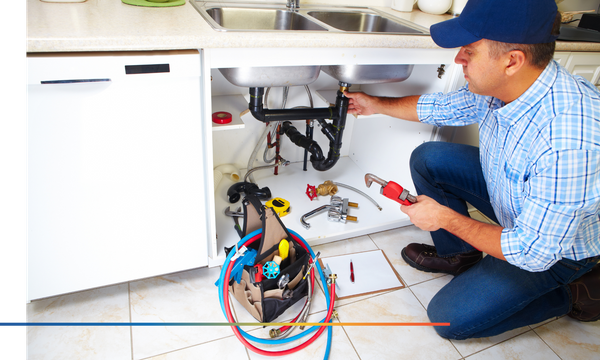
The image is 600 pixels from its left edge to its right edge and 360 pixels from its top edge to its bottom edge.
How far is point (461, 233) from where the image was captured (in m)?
1.06

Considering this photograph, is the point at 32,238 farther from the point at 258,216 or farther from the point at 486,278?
the point at 486,278

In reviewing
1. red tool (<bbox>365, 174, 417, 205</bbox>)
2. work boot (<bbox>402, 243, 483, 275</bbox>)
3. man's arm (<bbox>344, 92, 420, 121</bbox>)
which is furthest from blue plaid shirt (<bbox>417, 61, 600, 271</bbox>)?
work boot (<bbox>402, 243, 483, 275</bbox>)

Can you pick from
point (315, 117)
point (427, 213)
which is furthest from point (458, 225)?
point (315, 117)

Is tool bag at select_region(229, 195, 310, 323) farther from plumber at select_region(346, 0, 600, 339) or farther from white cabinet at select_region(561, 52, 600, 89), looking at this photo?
white cabinet at select_region(561, 52, 600, 89)

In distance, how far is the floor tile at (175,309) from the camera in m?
1.18

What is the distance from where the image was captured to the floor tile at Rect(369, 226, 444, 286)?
1535 millimetres

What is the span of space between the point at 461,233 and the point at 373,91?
3.32 feet

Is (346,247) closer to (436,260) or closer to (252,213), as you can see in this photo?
(436,260)

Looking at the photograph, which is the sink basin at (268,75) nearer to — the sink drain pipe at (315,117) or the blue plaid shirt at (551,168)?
the sink drain pipe at (315,117)

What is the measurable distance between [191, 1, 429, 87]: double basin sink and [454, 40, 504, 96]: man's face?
37 cm

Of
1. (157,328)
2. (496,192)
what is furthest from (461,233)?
(157,328)

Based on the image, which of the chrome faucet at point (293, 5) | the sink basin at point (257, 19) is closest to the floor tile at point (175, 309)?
the sink basin at point (257, 19)

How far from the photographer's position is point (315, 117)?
1.51 metres

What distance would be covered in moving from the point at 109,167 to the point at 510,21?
1.06 m
